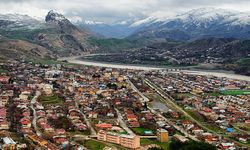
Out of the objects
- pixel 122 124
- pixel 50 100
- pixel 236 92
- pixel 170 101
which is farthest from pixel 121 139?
pixel 236 92

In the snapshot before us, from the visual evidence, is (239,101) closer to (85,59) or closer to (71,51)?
(85,59)

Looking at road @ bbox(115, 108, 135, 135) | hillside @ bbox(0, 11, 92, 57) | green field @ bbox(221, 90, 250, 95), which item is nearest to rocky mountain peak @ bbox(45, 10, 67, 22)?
hillside @ bbox(0, 11, 92, 57)

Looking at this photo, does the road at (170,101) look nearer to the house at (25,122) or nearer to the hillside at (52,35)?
the house at (25,122)

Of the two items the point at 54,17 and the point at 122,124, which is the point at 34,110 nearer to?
the point at 122,124

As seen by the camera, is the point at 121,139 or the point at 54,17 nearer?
the point at 121,139

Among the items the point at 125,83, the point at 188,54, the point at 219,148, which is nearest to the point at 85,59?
the point at 188,54

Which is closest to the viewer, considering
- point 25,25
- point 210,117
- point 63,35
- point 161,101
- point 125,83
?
point 210,117

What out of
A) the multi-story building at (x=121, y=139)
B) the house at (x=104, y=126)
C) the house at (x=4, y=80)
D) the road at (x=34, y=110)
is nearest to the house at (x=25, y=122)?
the road at (x=34, y=110)

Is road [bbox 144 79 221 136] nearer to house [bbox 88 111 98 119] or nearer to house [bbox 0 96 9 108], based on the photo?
house [bbox 88 111 98 119]
